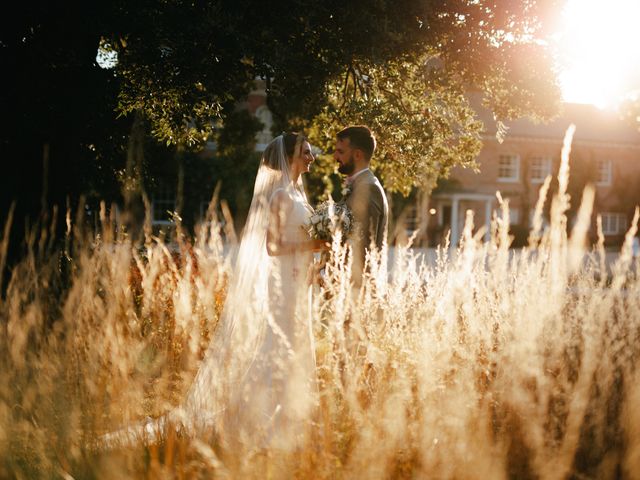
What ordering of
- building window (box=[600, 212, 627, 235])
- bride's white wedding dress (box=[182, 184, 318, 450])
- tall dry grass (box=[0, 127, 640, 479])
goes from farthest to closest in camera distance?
building window (box=[600, 212, 627, 235]) → bride's white wedding dress (box=[182, 184, 318, 450]) → tall dry grass (box=[0, 127, 640, 479])

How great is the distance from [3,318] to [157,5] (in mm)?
5520

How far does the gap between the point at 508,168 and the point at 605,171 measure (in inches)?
265

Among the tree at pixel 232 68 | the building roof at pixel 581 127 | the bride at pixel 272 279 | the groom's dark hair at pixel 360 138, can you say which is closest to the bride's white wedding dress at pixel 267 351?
the bride at pixel 272 279

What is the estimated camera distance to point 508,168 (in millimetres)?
38812

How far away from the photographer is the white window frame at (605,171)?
1591 inches

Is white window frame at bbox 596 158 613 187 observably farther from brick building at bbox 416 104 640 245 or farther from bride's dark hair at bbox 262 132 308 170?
bride's dark hair at bbox 262 132 308 170

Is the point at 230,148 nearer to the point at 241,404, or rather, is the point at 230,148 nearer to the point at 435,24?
the point at 435,24

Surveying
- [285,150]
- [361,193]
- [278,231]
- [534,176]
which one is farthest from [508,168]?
[278,231]

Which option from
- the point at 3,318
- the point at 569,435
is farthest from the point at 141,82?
the point at 569,435

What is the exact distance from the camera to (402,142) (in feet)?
35.3

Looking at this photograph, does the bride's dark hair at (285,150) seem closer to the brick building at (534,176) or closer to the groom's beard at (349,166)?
the groom's beard at (349,166)

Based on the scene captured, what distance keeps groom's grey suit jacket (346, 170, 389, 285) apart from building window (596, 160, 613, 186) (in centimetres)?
3865

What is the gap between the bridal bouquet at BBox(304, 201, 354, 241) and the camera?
4770 millimetres

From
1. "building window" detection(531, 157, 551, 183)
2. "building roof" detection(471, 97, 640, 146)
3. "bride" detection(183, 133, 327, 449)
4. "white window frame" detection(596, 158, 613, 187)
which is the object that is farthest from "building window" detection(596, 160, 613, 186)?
"bride" detection(183, 133, 327, 449)
